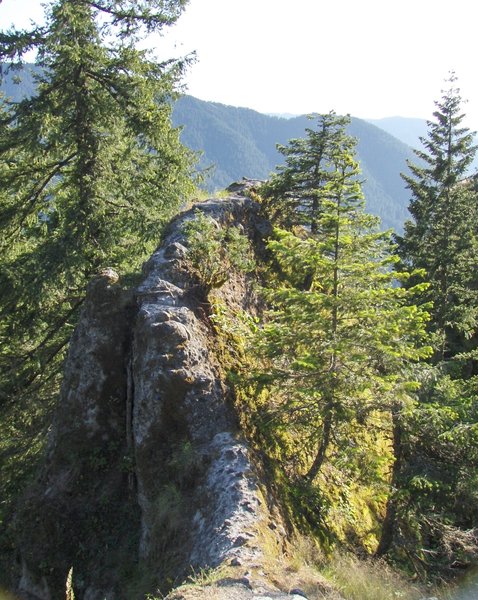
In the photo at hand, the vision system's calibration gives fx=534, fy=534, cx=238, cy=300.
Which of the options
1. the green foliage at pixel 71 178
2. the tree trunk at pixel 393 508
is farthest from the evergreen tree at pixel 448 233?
the green foliage at pixel 71 178

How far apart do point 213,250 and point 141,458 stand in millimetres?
4303

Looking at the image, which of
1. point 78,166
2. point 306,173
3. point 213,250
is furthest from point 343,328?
point 78,166

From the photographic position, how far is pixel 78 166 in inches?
562

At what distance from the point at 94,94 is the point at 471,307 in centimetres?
1298

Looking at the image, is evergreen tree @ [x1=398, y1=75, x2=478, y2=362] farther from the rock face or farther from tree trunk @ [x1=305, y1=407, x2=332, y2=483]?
the rock face

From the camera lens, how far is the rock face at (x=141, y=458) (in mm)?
7844

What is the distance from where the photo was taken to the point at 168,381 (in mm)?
8945

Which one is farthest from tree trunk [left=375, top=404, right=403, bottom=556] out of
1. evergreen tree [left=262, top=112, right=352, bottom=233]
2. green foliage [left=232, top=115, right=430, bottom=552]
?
evergreen tree [left=262, top=112, right=352, bottom=233]

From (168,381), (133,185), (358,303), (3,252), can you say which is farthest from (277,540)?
(3,252)

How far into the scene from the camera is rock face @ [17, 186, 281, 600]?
25.7ft

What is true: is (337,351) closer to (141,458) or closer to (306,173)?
(141,458)

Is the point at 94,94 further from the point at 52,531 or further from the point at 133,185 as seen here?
the point at 52,531

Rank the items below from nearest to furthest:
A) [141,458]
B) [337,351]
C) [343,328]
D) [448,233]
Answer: [337,351], [343,328], [141,458], [448,233]

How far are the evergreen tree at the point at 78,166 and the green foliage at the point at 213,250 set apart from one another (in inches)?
91.3
